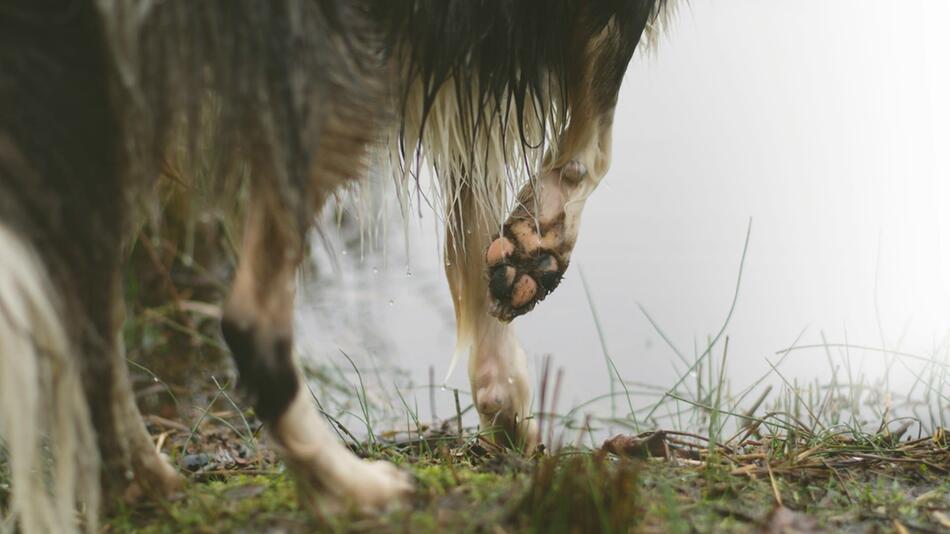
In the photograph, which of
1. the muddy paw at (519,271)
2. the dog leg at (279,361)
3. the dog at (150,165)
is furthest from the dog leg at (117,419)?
the muddy paw at (519,271)

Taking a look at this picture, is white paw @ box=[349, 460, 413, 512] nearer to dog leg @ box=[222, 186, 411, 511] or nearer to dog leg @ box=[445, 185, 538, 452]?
dog leg @ box=[222, 186, 411, 511]

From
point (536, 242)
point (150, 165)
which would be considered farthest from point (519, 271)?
point (150, 165)

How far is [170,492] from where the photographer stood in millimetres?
1603

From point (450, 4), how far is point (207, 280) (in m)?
2.65

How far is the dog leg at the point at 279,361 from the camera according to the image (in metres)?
1.33

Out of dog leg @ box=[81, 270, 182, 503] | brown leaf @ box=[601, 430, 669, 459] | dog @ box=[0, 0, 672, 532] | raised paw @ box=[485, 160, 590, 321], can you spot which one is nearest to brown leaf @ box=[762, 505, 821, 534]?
brown leaf @ box=[601, 430, 669, 459]

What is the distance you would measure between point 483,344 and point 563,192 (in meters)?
0.50

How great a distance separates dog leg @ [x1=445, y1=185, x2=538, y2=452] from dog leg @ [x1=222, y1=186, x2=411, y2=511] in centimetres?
97

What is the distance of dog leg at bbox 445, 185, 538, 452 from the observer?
93.7 inches

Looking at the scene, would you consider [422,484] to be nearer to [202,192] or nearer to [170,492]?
[170,492]

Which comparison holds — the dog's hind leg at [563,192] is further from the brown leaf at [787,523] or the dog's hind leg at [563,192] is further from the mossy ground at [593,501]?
the brown leaf at [787,523]

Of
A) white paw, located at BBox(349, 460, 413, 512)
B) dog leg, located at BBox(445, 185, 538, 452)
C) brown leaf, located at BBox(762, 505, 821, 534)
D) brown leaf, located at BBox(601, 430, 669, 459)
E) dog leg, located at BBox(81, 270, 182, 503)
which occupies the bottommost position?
brown leaf, located at BBox(762, 505, 821, 534)

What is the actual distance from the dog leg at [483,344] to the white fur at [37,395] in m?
1.19

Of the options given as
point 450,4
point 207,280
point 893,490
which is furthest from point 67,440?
point 207,280
